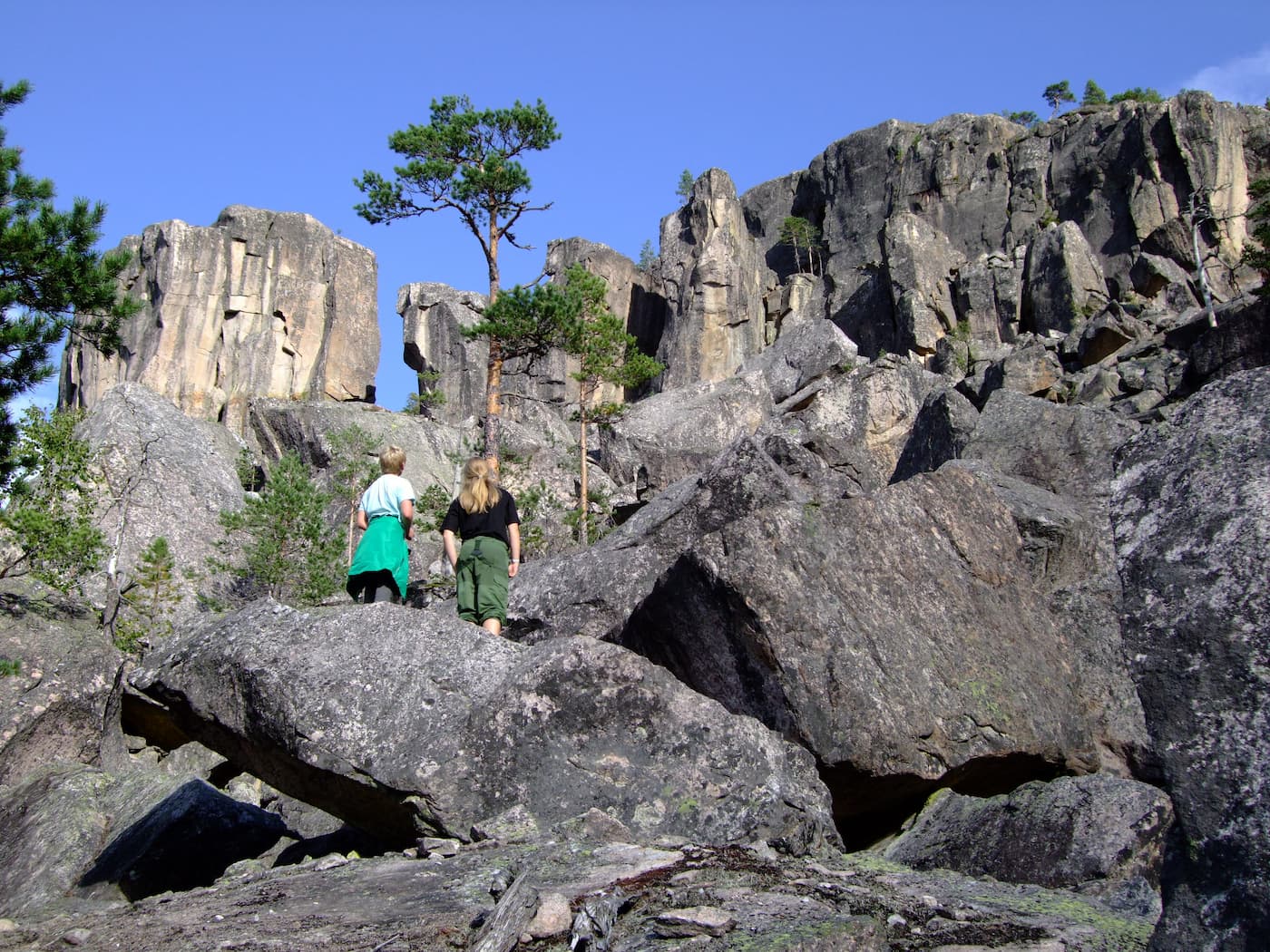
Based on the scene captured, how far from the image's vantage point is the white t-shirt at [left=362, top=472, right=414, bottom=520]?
29.9 ft

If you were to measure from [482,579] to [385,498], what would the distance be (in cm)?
109

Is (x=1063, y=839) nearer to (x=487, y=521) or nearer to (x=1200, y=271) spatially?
(x=487, y=521)

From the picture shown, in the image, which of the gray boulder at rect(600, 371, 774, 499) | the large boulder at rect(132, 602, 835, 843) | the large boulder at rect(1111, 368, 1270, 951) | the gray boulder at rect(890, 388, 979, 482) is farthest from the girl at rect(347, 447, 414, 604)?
the gray boulder at rect(600, 371, 774, 499)

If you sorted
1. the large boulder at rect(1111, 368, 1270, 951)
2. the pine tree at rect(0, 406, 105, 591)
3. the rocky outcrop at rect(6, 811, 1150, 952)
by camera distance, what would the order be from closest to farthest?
the large boulder at rect(1111, 368, 1270, 951), the rocky outcrop at rect(6, 811, 1150, 952), the pine tree at rect(0, 406, 105, 591)

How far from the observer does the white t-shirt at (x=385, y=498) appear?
9125mm

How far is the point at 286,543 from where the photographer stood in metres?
25.3

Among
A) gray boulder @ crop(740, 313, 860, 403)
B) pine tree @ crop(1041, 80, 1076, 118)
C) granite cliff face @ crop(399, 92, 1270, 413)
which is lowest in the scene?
gray boulder @ crop(740, 313, 860, 403)

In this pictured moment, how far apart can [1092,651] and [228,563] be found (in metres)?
20.3

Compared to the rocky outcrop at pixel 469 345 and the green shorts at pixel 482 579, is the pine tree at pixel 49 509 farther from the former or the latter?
the rocky outcrop at pixel 469 345

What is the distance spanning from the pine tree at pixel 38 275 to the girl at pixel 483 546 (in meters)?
6.54

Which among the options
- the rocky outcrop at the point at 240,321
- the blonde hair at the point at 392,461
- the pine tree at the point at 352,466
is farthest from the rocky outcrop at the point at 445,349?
the blonde hair at the point at 392,461

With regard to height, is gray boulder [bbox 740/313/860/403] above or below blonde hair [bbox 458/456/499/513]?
above

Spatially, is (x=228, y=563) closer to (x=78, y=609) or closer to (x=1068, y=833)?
(x=78, y=609)

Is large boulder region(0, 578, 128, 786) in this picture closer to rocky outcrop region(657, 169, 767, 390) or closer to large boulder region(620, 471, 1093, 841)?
large boulder region(620, 471, 1093, 841)
